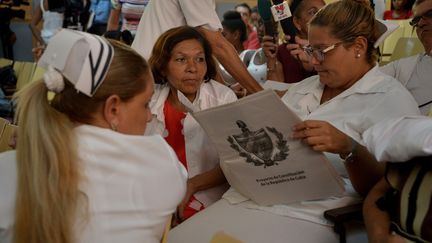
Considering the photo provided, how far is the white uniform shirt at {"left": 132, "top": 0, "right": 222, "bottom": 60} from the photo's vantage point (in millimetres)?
2227

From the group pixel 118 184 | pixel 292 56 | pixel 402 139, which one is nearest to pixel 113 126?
pixel 118 184

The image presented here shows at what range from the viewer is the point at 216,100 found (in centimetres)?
206

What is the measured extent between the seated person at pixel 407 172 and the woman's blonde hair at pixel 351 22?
24.7 inches

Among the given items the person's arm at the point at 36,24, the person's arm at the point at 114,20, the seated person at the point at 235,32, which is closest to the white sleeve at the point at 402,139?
the person's arm at the point at 114,20

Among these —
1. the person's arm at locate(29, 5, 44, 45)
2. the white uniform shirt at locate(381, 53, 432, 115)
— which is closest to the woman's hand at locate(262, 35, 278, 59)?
the white uniform shirt at locate(381, 53, 432, 115)

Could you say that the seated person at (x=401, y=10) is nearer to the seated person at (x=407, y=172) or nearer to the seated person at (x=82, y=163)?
the seated person at (x=407, y=172)

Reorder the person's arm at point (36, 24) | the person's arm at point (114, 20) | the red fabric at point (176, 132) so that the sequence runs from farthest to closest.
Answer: the person's arm at point (36, 24), the person's arm at point (114, 20), the red fabric at point (176, 132)

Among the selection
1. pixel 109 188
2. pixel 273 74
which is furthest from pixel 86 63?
pixel 273 74

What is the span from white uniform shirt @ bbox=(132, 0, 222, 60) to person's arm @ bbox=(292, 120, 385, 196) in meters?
0.97

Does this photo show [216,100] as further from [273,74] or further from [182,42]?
[273,74]

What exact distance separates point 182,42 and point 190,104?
0.83 ft

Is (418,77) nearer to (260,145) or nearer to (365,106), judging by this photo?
(365,106)

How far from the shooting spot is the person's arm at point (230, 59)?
2.26m

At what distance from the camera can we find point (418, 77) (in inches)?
81.4
